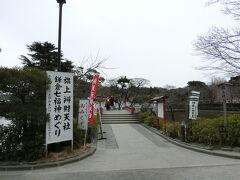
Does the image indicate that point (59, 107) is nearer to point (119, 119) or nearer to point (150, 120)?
point (150, 120)

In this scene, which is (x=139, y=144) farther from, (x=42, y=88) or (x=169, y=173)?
(x=42, y=88)

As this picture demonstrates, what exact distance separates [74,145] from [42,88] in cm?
270

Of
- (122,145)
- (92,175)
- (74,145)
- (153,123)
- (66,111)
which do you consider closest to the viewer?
(92,175)

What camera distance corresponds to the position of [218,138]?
27.3 ft

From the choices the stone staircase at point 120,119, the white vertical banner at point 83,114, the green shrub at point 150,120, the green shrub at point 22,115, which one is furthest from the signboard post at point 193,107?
the stone staircase at point 120,119

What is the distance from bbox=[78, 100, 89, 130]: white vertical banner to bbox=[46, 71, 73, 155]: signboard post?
5.15ft

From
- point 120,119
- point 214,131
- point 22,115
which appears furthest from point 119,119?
point 22,115

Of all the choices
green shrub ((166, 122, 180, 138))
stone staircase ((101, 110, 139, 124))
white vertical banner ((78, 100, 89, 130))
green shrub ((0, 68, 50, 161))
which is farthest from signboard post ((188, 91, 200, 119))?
stone staircase ((101, 110, 139, 124))

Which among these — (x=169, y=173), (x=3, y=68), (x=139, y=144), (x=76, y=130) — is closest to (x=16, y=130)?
(x=3, y=68)

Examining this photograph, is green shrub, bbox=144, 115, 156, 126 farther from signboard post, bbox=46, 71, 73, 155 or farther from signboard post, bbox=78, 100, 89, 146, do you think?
signboard post, bbox=46, 71, 73, 155

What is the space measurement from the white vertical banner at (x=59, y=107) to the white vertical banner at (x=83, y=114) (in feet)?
5.24

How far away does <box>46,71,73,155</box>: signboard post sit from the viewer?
22.1 feet

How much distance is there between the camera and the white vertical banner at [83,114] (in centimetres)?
902

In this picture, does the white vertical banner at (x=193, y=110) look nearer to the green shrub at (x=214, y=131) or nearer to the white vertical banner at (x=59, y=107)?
the green shrub at (x=214, y=131)
